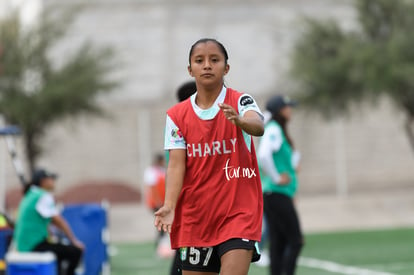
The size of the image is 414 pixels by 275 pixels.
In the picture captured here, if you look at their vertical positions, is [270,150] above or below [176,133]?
below

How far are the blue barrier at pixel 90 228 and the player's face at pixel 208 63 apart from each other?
7923 millimetres

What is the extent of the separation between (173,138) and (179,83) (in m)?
25.3

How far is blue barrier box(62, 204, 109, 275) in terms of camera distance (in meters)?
13.4

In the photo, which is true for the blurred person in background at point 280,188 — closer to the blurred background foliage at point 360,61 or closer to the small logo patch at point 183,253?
the small logo patch at point 183,253

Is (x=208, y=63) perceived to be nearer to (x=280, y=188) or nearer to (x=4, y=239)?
(x=280, y=188)

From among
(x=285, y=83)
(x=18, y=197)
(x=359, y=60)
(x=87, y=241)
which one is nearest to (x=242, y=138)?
(x=87, y=241)

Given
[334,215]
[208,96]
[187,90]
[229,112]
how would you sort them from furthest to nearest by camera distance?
[334,215], [187,90], [208,96], [229,112]

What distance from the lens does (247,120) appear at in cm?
548

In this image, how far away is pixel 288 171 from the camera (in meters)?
9.66

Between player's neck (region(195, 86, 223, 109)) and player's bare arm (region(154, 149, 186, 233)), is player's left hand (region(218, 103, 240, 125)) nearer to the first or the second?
player's neck (region(195, 86, 223, 109))

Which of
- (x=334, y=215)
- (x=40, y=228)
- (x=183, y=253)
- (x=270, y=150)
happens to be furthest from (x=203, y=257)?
(x=334, y=215)

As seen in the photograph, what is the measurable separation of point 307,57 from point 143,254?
9159 millimetres

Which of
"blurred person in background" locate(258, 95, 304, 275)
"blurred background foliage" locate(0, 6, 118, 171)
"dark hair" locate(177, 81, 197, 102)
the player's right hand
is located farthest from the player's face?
"blurred background foliage" locate(0, 6, 118, 171)

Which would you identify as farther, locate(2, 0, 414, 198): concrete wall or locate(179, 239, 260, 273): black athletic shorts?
locate(2, 0, 414, 198): concrete wall
